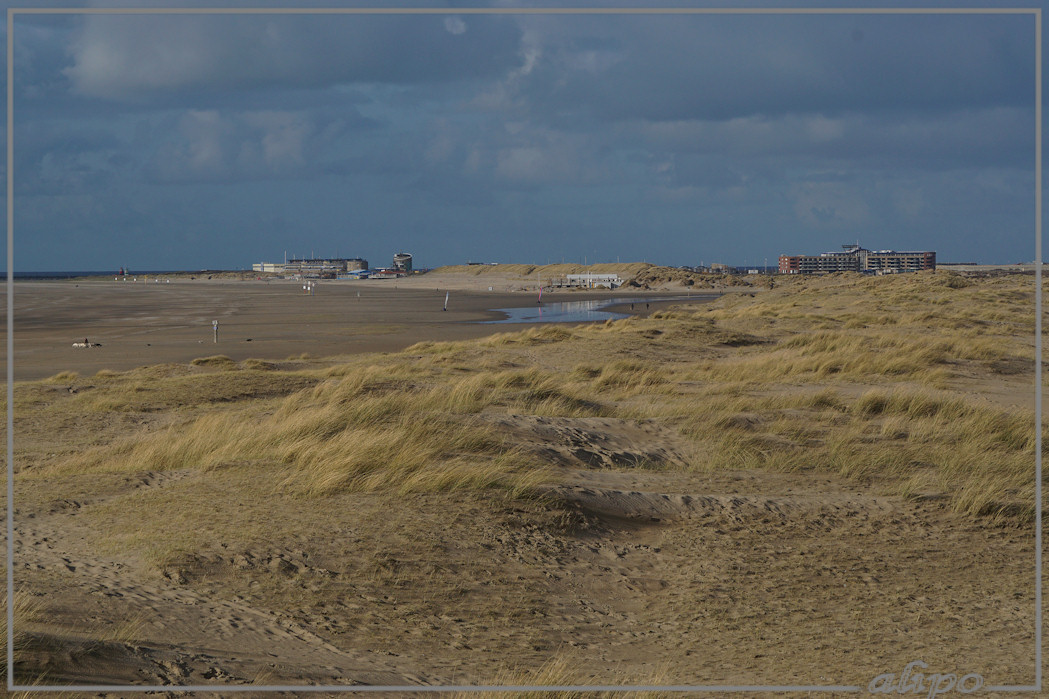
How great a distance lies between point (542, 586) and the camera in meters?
7.33

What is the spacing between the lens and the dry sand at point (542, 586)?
5.71 meters

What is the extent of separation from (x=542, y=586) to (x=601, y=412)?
7823 millimetres

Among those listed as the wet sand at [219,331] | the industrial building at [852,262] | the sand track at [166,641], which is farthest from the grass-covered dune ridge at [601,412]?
the industrial building at [852,262]

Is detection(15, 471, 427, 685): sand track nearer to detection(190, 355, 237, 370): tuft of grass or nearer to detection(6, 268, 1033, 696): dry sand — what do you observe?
detection(6, 268, 1033, 696): dry sand

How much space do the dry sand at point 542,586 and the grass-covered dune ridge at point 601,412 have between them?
0.55 meters

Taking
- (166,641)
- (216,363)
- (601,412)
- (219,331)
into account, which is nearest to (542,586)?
(166,641)

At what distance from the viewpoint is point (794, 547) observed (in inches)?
328

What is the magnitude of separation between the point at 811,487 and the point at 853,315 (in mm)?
31367

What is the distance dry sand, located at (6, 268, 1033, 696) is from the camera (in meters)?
5.71

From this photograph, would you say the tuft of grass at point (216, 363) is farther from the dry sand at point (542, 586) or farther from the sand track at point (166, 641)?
the sand track at point (166, 641)

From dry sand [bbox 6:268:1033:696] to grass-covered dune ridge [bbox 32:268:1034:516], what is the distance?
1.82 feet

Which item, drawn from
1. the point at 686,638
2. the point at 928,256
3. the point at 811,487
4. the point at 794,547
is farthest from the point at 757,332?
the point at 928,256

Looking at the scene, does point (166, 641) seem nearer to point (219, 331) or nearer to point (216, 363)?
point (216, 363)

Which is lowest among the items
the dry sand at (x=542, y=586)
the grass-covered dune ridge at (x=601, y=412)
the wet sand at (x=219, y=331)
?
the dry sand at (x=542, y=586)
